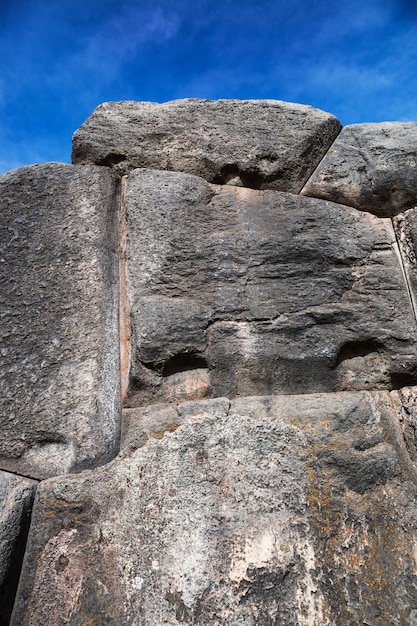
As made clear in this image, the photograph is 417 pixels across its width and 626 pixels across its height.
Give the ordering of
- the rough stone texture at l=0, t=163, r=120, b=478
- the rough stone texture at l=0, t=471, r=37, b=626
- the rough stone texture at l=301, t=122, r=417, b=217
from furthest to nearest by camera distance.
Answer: the rough stone texture at l=301, t=122, r=417, b=217
the rough stone texture at l=0, t=163, r=120, b=478
the rough stone texture at l=0, t=471, r=37, b=626

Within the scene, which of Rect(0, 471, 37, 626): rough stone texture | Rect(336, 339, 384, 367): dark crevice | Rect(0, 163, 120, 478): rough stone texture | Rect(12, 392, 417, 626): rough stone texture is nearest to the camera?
Rect(12, 392, 417, 626): rough stone texture

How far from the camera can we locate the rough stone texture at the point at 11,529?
1332mm

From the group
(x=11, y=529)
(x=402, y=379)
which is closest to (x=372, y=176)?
(x=402, y=379)

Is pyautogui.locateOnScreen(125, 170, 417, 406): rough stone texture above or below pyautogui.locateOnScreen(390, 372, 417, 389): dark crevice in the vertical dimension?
above

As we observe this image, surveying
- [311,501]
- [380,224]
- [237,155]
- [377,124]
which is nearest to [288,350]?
[311,501]

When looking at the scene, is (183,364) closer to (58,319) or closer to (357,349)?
(58,319)

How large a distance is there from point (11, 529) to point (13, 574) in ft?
0.37

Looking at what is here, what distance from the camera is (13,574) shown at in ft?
4.44

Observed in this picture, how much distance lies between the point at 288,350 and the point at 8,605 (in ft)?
3.36

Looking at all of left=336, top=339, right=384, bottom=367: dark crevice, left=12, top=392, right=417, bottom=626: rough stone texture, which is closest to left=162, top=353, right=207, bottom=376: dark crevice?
left=12, top=392, right=417, bottom=626: rough stone texture

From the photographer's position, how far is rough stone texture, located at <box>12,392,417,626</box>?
123 centimetres

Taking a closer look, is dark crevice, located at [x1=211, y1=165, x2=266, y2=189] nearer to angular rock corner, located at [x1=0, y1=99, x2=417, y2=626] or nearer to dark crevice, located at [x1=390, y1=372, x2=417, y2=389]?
angular rock corner, located at [x1=0, y1=99, x2=417, y2=626]

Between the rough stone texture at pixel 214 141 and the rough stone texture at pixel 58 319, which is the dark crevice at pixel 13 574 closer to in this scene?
the rough stone texture at pixel 58 319

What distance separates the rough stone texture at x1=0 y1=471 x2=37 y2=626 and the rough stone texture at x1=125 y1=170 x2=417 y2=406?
38 centimetres
